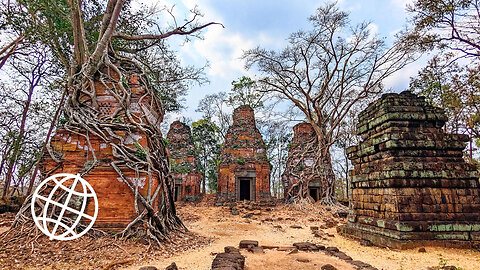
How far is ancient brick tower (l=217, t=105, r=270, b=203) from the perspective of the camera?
1788cm

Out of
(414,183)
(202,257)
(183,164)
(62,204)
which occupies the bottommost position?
→ (202,257)

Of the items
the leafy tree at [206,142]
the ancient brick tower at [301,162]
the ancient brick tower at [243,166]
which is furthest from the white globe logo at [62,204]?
the leafy tree at [206,142]

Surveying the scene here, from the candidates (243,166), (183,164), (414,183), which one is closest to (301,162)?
(243,166)

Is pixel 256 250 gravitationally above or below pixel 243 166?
below

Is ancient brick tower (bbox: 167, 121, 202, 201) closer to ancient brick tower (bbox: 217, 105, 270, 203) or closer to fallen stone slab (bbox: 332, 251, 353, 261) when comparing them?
ancient brick tower (bbox: 217, 105, 270, 203)

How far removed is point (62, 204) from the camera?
17.9 feet

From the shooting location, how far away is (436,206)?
5.90 meters

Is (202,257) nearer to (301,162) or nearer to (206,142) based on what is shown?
(301,162)

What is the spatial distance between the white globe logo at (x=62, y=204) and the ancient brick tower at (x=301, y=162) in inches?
540

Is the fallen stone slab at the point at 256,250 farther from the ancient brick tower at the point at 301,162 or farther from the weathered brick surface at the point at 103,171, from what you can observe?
the ancient brick tower at the point at 301,162

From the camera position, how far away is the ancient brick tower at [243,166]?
58.6ft

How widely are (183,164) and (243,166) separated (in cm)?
511

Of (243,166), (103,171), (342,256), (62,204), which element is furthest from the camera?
(243,166)

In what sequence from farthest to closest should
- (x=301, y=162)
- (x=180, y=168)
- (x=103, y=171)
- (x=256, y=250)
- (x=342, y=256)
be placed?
(x=180, y=168)
(x=301, y=162)
(x=103, y=171)
(x=256, y=250)
(x=342, y=256)
